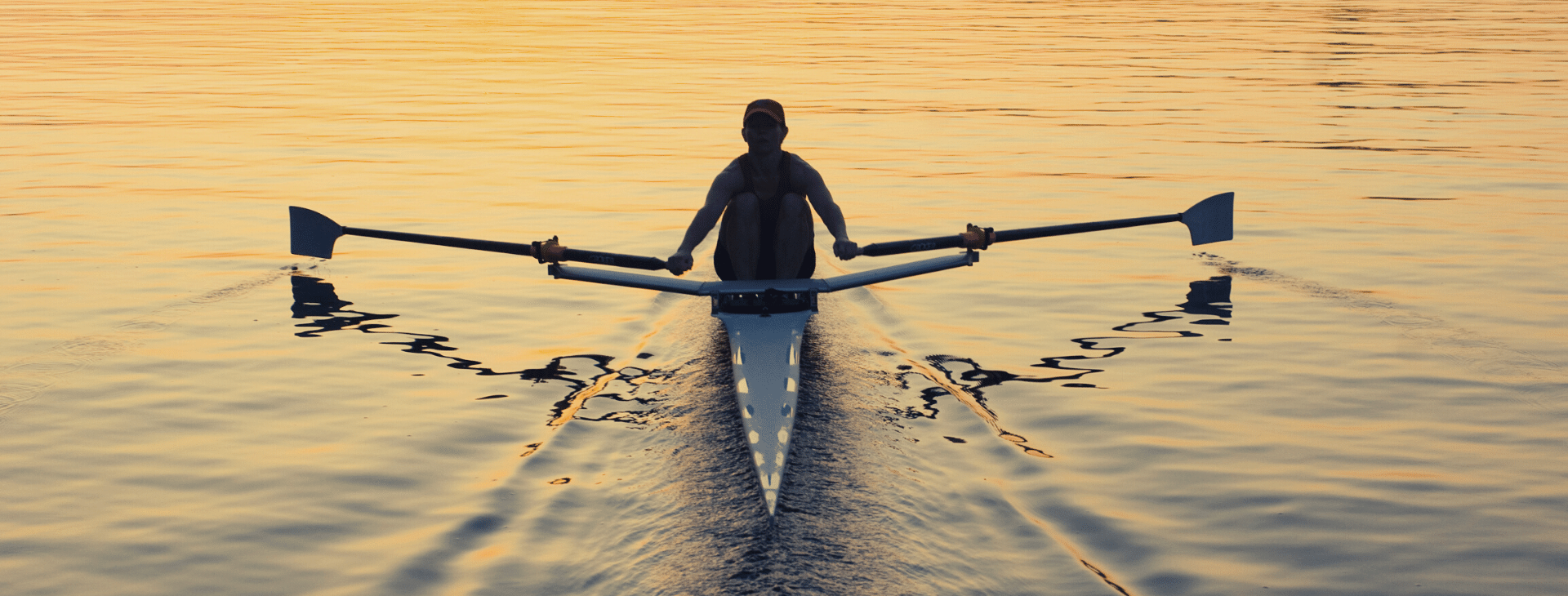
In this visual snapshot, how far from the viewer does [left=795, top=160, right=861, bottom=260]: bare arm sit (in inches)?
360

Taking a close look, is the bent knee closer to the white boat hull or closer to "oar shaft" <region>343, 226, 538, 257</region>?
the white boat hull

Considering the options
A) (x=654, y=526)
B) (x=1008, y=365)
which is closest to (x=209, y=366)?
(x=654, y=526)

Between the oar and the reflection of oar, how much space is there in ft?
6.10

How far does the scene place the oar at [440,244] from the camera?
9453 millimetres

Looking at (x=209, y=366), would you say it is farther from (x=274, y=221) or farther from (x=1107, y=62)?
(x=1107, y=62)

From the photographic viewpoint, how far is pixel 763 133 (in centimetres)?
887

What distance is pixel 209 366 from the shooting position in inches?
356

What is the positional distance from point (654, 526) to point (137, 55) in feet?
121

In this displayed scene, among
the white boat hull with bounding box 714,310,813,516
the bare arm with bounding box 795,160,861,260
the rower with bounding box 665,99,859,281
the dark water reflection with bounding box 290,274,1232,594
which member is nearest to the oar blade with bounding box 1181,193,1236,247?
the dark water reflection with bounding box 290,274,1232,594

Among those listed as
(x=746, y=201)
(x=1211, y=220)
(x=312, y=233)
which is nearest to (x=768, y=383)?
(x=746, y=201)

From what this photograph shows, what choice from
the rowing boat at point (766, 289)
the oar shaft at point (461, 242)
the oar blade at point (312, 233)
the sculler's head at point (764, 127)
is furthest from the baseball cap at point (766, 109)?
the oar blade at point (312, 233)

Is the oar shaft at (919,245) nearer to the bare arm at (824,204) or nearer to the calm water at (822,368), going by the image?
the bare arm at (824,204)

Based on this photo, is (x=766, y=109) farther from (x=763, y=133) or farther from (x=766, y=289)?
(x=766, y=289)

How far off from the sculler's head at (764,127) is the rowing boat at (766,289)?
987mm
